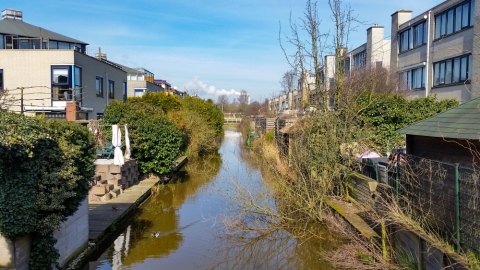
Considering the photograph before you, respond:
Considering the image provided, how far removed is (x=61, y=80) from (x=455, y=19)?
2276 cm

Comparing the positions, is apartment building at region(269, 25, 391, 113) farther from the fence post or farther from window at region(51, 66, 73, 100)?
window at region(51, 66, 73, 100)

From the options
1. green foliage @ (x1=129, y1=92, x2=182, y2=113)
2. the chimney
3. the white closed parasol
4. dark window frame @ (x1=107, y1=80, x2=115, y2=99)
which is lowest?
the white closed parasol

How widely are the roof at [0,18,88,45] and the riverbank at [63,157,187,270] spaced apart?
2228 centimetres

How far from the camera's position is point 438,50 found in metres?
26.1

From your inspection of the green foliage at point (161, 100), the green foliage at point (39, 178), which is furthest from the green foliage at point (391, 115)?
the green foliage at point (161, 100)

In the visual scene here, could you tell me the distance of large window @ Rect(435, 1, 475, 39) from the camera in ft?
75.7

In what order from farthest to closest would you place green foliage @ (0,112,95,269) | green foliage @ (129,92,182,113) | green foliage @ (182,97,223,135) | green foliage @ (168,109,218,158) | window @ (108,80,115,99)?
green foliage @ (182,97,223,135) → green foliage @ (129,92,182,113) → window @ (108,80,115,99) → green foliage @ (168,109,218,158) → green foliage @ (0,112,95,269)

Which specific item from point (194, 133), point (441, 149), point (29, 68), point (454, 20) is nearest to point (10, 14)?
point (29, 68)

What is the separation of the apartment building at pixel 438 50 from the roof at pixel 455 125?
46.1ft

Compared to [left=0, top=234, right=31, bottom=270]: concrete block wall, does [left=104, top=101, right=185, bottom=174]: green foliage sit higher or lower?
higher

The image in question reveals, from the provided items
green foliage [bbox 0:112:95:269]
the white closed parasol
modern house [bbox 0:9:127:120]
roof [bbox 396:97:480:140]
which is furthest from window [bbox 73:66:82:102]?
roof [bbox 396:97:480:140]

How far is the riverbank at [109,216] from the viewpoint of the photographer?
10.7 metres

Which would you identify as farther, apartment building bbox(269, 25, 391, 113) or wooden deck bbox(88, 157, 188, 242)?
apartment building bbox(269, 25, 391, 113)

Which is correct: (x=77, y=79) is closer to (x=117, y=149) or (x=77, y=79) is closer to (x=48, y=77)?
(x=48, y=77)
